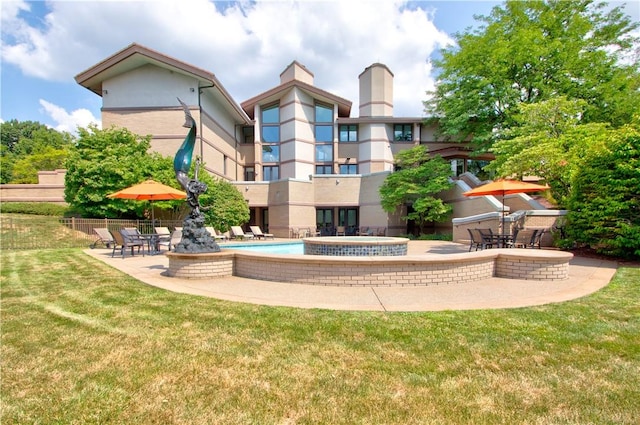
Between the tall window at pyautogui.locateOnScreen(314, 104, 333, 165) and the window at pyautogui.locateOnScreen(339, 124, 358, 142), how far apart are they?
1349mm

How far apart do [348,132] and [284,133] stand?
675 cm

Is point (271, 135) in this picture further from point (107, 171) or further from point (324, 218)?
point (107, 171)

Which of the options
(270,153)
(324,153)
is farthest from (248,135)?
(324,153)

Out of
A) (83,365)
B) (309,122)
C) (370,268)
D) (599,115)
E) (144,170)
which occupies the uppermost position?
(309,122)

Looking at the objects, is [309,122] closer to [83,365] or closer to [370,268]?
[370,268]

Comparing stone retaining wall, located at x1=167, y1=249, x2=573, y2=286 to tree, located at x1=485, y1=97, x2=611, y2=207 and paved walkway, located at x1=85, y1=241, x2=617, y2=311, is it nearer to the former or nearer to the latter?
paved walkway, located at x1=85, y1=241, x2=617, y2=311

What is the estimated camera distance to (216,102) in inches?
1005

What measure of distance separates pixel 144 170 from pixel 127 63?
961 centimetres

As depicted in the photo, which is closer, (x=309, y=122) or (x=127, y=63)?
(x=127, y=63)

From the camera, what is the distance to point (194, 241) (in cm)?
766

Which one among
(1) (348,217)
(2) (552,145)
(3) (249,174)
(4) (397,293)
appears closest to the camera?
(4) (397,293)

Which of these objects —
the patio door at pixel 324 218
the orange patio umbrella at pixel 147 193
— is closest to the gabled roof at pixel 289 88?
the patio door at pixel 324 218

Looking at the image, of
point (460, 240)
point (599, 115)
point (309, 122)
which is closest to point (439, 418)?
point (460, 240)

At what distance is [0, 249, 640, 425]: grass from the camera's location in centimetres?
239
